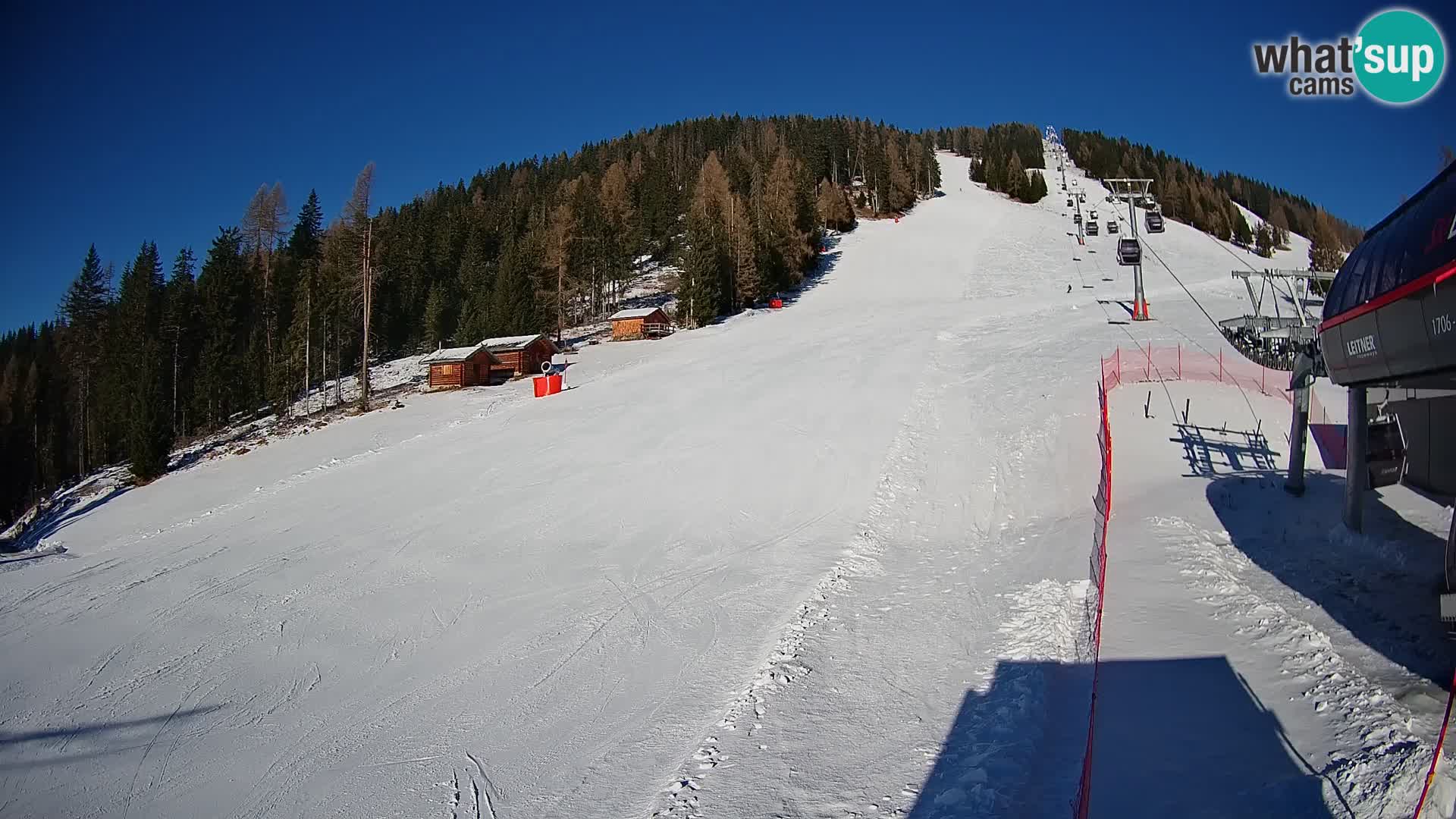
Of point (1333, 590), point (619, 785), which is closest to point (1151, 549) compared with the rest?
point (1333, 590)

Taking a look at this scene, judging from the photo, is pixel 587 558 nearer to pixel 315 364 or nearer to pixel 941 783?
pixel 941 783

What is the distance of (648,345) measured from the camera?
4194 cm

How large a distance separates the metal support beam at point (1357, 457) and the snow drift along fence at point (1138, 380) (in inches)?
116

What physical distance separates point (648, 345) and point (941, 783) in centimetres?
3670

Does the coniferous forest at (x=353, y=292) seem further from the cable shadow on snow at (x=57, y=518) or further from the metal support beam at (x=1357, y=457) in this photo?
the metal support beam at (x=1357, y=457)

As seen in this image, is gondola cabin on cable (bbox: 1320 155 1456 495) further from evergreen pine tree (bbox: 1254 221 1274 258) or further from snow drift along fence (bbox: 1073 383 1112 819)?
evergreen pine tree (bbox: 1254 221 1274 258)

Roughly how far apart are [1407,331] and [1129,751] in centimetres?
481

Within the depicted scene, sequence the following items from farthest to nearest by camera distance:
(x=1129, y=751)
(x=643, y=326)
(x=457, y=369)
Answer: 1. (x=643, y=326)
2. (x=457, y=369)
3. (x=1129, y=751)

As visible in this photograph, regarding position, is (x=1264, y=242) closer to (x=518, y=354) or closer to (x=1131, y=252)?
(x=1131, y=252)

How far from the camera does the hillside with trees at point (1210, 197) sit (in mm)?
79750

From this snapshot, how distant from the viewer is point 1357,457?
31.8 feet

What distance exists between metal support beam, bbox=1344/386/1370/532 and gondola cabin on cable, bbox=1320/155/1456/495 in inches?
12.3

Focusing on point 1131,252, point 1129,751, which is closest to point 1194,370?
point 1131,252

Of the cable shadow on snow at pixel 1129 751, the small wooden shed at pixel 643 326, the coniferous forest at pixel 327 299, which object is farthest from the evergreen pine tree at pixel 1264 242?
the cable shadow on snow at pixel 1129 751
